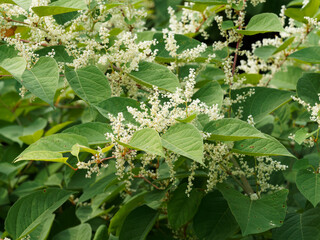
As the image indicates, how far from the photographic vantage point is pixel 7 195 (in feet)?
6.60

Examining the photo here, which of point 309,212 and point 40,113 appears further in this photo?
point 40,113

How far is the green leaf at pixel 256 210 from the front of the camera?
118cm

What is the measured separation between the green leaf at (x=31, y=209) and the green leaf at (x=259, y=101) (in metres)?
0.69

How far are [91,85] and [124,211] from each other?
54cm

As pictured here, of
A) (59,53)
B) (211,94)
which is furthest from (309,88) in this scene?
(59,53)

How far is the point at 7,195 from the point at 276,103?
135 cm

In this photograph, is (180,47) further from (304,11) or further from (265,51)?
(304,11)

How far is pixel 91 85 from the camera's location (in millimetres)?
1275

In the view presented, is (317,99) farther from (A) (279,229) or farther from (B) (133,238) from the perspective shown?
(B) (133,238)

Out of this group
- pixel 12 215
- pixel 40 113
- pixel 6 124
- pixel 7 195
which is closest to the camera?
pixel 12 215

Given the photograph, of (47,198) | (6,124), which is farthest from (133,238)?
(6,124)

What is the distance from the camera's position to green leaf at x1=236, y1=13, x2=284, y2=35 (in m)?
1.39

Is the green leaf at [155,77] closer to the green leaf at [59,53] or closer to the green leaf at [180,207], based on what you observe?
the green leaf at [59,53]

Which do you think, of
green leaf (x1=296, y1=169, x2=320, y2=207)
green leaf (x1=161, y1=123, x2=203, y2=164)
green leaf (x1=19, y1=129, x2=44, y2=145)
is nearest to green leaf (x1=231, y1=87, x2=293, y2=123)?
green leaf (x1=296, y1=169, x2=320, y2=207)
